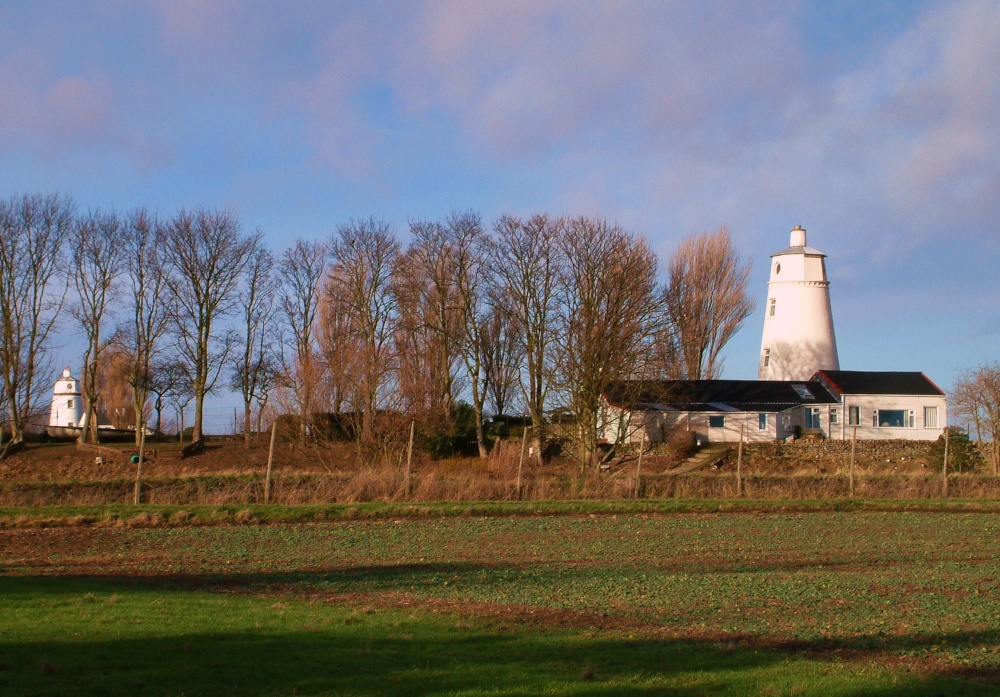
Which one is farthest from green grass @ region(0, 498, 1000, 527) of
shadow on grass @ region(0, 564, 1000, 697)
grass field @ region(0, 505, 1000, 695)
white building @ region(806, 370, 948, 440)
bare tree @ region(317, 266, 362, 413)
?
white building @ region(806, 370, 948, 440)

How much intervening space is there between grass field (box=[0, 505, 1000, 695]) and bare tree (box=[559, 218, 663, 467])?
21.3 meters

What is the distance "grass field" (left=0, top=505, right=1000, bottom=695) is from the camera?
7.67 m

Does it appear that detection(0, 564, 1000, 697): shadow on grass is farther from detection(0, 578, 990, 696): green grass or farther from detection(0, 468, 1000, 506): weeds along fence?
detection(0, 468, 1000, 506): weeds along fence

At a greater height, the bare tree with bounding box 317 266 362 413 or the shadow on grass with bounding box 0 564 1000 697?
the bare tree with bounding box 317 266 362 413

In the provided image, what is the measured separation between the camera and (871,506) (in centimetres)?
2616

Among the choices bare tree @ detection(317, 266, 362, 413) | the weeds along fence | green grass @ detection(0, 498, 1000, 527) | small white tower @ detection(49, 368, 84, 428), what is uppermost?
bare tree @ detection(317, 266, 362, 413)

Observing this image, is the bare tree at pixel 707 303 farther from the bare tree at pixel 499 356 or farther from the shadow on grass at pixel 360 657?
the shadow on grass at pixel 360 657

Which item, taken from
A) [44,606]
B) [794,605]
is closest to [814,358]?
[794,605]

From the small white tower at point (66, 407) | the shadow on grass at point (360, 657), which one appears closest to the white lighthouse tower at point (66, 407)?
the small white tower at point (66, 407)

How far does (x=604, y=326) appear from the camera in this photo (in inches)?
1631

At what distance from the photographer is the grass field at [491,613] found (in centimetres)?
767

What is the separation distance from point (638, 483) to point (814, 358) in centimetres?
3325

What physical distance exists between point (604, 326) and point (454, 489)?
17348mm

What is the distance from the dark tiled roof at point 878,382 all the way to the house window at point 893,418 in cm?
102
